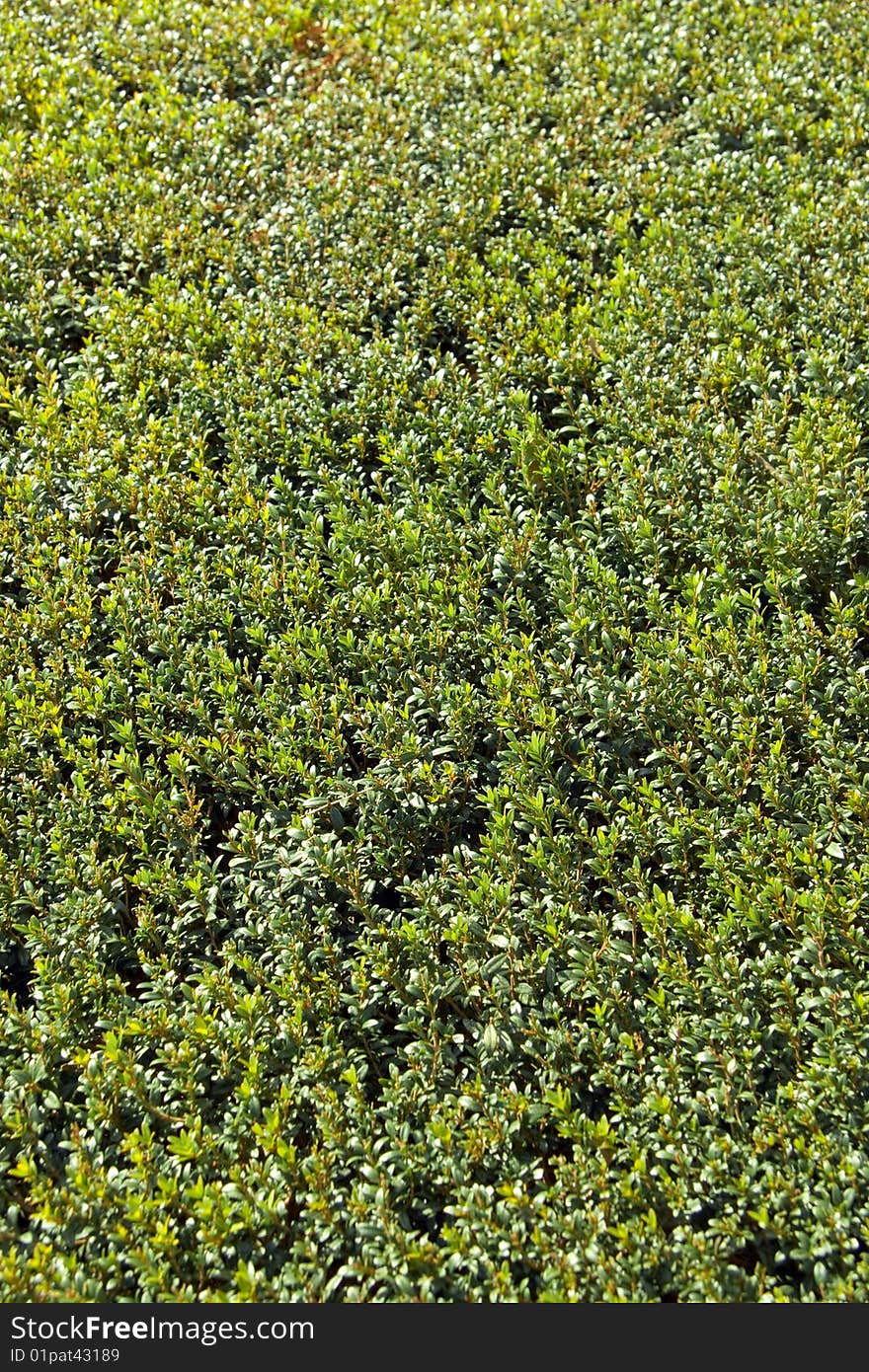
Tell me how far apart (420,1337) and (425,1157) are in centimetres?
42

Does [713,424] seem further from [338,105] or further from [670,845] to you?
[338,105]

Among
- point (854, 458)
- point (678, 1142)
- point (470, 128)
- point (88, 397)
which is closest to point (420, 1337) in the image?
point (678, 1142)

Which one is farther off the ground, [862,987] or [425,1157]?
[862,987]

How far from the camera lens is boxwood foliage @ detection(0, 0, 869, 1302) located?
325cm

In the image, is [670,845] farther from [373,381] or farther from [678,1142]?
[373,381]

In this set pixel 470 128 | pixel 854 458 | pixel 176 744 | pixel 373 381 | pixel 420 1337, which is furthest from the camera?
pixel 470 128

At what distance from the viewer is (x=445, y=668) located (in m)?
4.33

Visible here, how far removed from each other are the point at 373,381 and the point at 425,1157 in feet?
10.7

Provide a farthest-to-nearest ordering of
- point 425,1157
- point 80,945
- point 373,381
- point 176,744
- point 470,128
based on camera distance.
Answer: point 470,128 → point 373,381 → point 176,744 → point 80,945 → point 425,1157

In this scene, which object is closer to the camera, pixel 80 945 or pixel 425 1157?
pixel 425 1157

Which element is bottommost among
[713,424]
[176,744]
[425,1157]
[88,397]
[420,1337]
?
[420,1337]

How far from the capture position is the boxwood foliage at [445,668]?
3.25 metres

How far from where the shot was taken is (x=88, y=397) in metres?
5.35

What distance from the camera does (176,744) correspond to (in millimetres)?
4258
